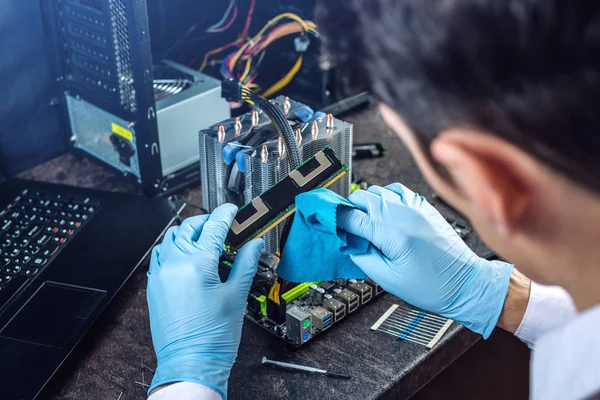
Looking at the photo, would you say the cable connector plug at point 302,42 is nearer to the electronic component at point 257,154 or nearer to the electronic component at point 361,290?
the electronic component at point 257,154

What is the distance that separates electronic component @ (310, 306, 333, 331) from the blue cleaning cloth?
0.17 ft

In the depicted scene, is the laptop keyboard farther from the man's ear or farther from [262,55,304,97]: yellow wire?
the man's ear

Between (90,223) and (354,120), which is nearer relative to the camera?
(90,223)

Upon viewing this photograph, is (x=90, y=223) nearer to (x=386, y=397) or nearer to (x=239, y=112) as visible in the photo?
(x=239, y=112)

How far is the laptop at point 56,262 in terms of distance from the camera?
0.91 meters

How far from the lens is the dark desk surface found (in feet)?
2.92

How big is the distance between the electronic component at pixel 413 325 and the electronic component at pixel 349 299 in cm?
4

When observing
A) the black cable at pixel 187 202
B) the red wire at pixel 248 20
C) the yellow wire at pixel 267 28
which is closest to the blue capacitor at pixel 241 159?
the black cable at pixel 187 202

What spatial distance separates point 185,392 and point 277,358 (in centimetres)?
16

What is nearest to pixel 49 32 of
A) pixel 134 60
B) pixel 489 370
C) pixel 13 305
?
pixel 134 60

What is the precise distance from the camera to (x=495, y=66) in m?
0.46

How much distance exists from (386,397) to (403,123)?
439mm

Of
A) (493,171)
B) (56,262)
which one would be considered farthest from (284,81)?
(493,171)

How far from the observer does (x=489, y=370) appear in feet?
4.45
